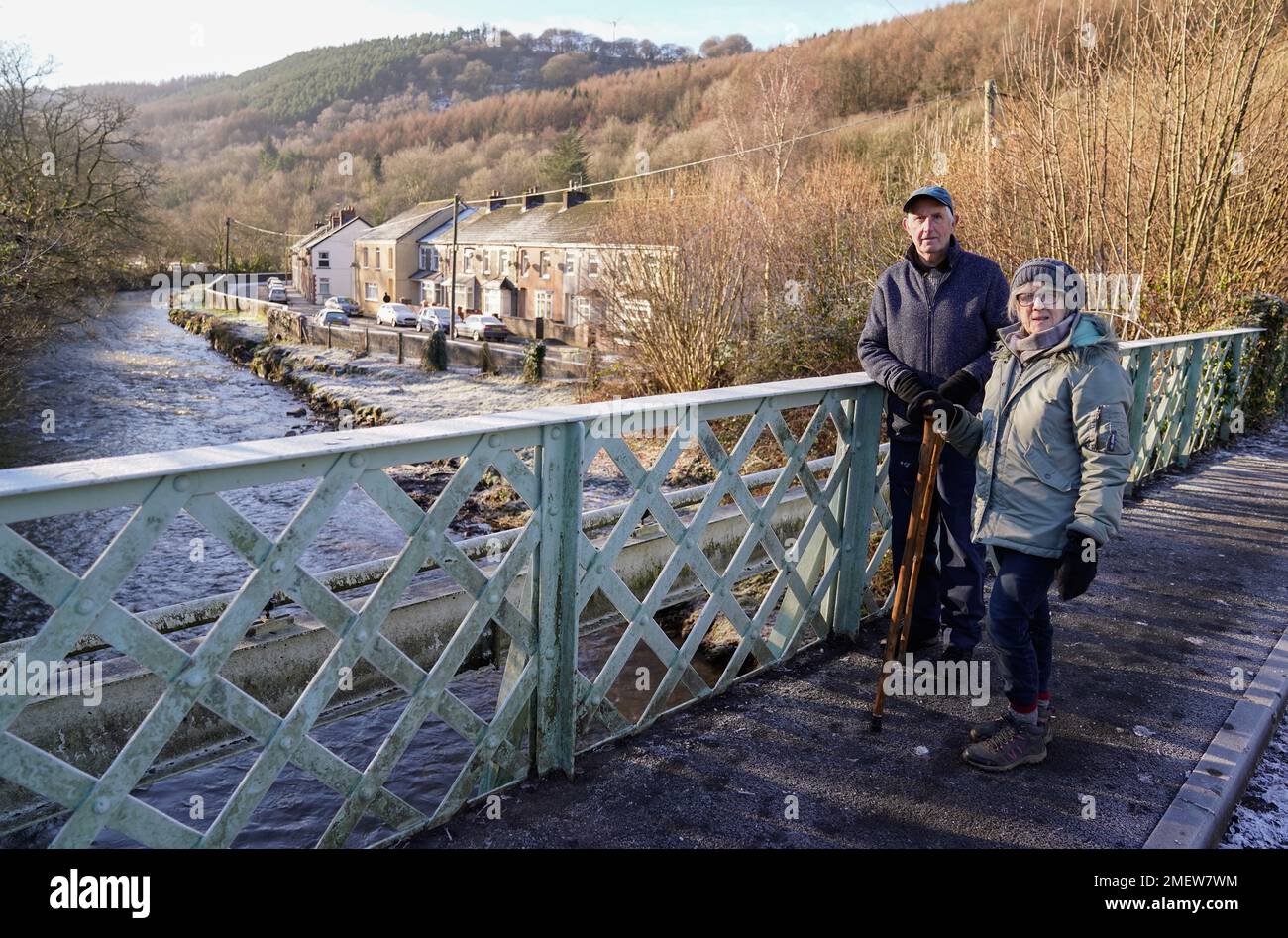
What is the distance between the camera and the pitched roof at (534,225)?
158 feet

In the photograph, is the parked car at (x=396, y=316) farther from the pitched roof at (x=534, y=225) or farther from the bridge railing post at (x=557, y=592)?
the bridge railing post at (x=557, y=592)

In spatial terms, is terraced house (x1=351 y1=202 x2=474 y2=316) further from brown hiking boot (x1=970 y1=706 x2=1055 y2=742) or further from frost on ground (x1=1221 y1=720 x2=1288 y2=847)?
frost on ground (x1=1221 y1=720 x2=1288 y2=847)

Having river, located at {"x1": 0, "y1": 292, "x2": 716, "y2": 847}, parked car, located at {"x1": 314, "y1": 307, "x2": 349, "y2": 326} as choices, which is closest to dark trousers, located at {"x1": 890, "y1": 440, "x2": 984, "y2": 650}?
river, located at {"x1": 0, "y1": 292, "x2": 716, "y2": 847}

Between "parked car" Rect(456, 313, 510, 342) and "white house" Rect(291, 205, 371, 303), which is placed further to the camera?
"white house" Rect(291, 205, 371, 303)

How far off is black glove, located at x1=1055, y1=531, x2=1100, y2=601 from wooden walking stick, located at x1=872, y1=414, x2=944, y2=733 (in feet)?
2.37

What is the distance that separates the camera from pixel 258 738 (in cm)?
266

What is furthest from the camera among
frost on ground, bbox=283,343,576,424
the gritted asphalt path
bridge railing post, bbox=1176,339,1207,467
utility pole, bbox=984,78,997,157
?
frost on ground, bbox=283,343,576,424

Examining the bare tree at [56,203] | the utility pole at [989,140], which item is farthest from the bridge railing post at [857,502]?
the bare tree at [56,203]

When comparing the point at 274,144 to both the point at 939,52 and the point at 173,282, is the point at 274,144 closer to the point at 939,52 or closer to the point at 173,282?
the point at 173,282

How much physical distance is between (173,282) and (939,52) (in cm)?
5502

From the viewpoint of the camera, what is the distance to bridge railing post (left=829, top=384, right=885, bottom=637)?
15.4 ft

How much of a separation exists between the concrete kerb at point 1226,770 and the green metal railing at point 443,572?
169 centimetres

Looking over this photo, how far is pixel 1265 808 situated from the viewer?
3.59 meters

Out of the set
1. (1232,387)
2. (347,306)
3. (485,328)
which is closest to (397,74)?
(347,306)
